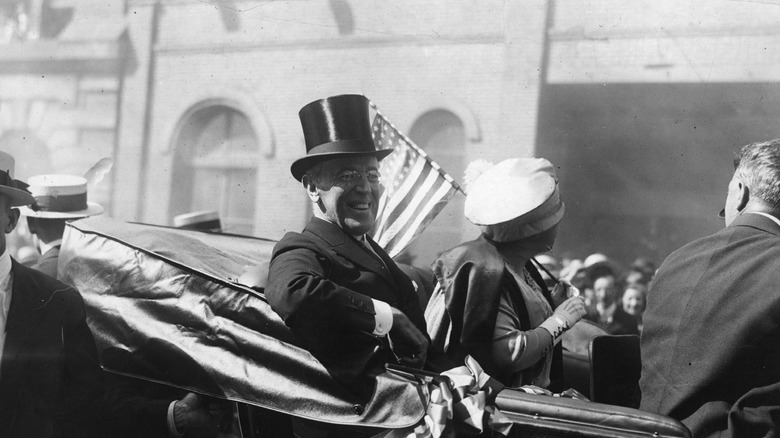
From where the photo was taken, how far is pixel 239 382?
2.51 meters

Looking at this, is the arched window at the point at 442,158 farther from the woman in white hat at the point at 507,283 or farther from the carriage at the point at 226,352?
the carriage at the point at 226,352

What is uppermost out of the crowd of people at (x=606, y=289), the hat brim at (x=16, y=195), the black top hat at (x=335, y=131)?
the black top hat at (x=335, y=131)

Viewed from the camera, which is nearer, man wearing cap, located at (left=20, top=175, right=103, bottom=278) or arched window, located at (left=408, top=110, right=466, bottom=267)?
man wearing cap, located at (left=20, top=175, right=103, bottom=278)

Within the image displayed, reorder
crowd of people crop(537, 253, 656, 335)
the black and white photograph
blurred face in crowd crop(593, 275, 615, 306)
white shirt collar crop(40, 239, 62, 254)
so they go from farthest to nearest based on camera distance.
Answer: blurred face in crowd crop(593, 275, 615, 306) → crowd of people crop(537, 253, 656, 335) → white shirt collar crop(40, 239, 62, 254) → the black and white photograph

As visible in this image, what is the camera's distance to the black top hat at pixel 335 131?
105 inches

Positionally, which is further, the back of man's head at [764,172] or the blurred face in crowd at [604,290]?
the blurred face in crowd at [604,290]

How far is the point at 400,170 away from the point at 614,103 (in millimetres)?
1165

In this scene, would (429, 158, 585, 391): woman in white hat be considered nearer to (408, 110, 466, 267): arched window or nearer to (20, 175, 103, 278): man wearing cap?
(408, 110, 466, 267): arched window

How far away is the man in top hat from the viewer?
7.47 feet

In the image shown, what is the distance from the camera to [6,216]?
277cm

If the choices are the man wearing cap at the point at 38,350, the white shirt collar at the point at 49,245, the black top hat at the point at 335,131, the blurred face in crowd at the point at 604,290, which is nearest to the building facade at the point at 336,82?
the white shirt collar at the point at 49,245

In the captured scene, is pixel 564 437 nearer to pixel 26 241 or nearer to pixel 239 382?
pixel 239 382

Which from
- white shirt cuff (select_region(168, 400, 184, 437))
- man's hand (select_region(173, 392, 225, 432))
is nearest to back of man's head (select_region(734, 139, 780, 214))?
man's hand (select_region(173, 392, 225, 432))

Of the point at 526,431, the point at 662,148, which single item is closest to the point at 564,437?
the point at 526,431
